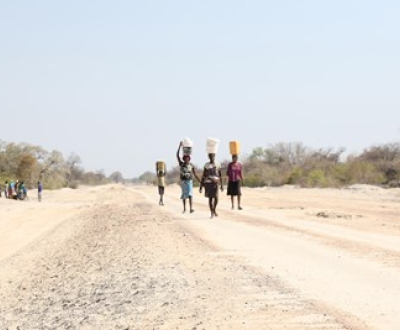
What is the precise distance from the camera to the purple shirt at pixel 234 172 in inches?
896

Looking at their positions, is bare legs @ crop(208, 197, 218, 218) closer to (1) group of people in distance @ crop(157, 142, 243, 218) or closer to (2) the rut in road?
(1) group of people in distance @ crop(157, 142, 243, 218)

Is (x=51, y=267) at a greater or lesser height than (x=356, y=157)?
lesser

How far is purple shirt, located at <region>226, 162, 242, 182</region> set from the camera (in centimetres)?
2276

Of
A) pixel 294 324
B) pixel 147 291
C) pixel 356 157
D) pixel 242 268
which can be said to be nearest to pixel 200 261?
pixel 242 268

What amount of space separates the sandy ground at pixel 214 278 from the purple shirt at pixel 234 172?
13.2 feet

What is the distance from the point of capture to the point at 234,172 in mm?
22766

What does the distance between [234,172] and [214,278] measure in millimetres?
13923

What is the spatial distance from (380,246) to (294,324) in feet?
20.5

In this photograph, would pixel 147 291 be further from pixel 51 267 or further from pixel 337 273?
pixel 51 267

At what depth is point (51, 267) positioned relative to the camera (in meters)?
14.9

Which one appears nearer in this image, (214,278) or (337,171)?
(214,278)

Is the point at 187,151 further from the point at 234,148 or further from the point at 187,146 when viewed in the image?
the point at 234,148

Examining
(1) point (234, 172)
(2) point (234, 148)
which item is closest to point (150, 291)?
(1) point (234, 172)

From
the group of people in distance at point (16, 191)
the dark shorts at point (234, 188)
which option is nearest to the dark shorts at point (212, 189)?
the dark shorts at point (234, 188)
